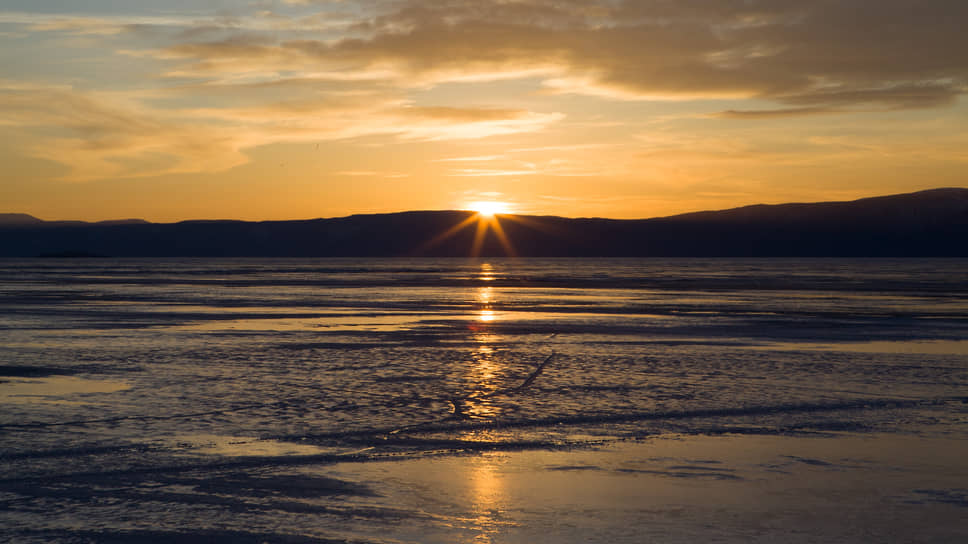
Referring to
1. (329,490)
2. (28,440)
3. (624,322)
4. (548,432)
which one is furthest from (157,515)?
(624,322)

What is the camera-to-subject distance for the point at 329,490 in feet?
26.3

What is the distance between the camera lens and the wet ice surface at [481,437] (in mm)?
7141

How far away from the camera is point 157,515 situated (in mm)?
7258

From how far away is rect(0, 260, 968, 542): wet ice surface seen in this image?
7.14 meters

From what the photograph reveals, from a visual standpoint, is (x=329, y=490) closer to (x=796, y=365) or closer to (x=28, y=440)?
(x=28, y=440)

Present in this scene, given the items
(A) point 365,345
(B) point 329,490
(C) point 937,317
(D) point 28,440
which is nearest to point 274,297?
Answer: (A) point 365,345

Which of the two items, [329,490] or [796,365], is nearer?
[329,490]

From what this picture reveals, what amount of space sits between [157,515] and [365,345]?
13433mm

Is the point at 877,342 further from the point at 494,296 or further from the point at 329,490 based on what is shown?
the point at 494,296

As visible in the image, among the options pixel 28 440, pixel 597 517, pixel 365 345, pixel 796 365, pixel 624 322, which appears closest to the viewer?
pixel 597 517

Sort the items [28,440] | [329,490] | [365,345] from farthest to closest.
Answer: [365,345] → [28,440] → [329,490]

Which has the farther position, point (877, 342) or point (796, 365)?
point (877, 342)

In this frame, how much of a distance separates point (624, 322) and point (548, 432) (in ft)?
57.2

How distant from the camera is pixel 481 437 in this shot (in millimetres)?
10383
